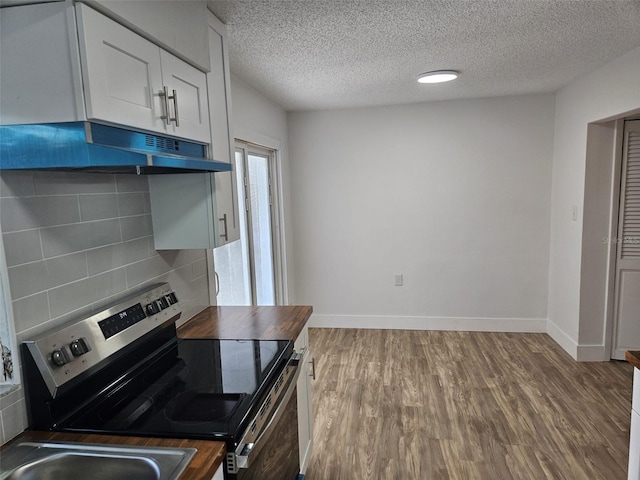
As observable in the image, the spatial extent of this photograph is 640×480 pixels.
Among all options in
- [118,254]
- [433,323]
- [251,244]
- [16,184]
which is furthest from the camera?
[433,323]

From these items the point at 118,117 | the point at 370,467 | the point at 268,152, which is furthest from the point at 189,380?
the point at 268,152

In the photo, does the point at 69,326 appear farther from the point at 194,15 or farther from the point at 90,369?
the point at 194,15

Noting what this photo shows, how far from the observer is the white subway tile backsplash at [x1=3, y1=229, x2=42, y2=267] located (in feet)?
3.91

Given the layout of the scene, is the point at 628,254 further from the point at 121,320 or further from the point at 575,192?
the point at 121,320

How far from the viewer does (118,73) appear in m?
1.23

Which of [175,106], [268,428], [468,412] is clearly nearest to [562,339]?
[468,412]

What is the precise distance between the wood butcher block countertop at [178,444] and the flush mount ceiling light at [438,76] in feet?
9.11

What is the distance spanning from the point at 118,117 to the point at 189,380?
37.9 inches

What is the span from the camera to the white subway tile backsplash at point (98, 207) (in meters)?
1.50

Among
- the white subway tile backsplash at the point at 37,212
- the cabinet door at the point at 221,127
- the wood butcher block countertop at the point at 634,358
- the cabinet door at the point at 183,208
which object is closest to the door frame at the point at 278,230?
the cabinet door at the point at 221,127

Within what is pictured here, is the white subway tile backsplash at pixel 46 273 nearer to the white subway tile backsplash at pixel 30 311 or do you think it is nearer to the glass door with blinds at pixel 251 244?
the white subway tile backsplash at pixel 30 311

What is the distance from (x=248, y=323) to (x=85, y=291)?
2.84 feet

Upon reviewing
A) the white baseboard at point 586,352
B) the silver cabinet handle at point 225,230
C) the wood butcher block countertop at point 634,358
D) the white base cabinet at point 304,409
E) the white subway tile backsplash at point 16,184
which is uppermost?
the white subway tile backsplash at point 16,184

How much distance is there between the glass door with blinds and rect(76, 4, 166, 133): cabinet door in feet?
4.91
